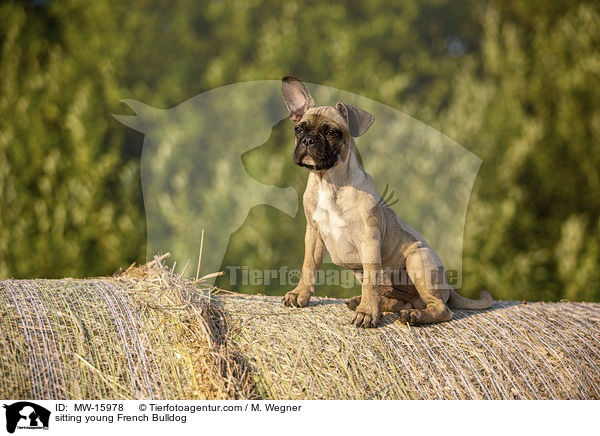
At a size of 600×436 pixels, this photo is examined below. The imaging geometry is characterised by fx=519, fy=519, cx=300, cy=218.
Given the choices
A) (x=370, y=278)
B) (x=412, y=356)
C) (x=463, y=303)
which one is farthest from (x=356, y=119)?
(x=463, y=303)

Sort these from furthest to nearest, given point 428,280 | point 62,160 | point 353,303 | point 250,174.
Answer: point 62,160 → point 250,174 → point 353,303 → point 428,280

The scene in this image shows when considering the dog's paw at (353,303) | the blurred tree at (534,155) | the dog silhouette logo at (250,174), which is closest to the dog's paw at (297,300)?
the dog's paw at (353,303)

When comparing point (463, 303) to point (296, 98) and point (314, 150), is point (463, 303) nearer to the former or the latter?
point (314, 150)

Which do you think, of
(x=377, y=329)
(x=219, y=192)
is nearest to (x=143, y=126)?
(x=219, y=192)

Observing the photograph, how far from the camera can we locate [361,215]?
101 inches

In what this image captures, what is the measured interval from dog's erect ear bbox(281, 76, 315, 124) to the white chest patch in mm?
414

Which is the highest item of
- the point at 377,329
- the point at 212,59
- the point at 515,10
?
the point at 515,10

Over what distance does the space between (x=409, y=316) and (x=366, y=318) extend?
0.24 metres

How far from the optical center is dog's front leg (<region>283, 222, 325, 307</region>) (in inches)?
109

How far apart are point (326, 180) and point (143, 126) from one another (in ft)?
7.30

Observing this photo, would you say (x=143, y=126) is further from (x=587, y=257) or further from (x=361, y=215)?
(x=587, y=257)

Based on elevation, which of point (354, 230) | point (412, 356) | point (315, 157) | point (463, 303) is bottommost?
point (412, 356)

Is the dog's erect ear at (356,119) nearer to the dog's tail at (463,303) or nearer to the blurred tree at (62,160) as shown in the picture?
the dog's tail at (463,303)
